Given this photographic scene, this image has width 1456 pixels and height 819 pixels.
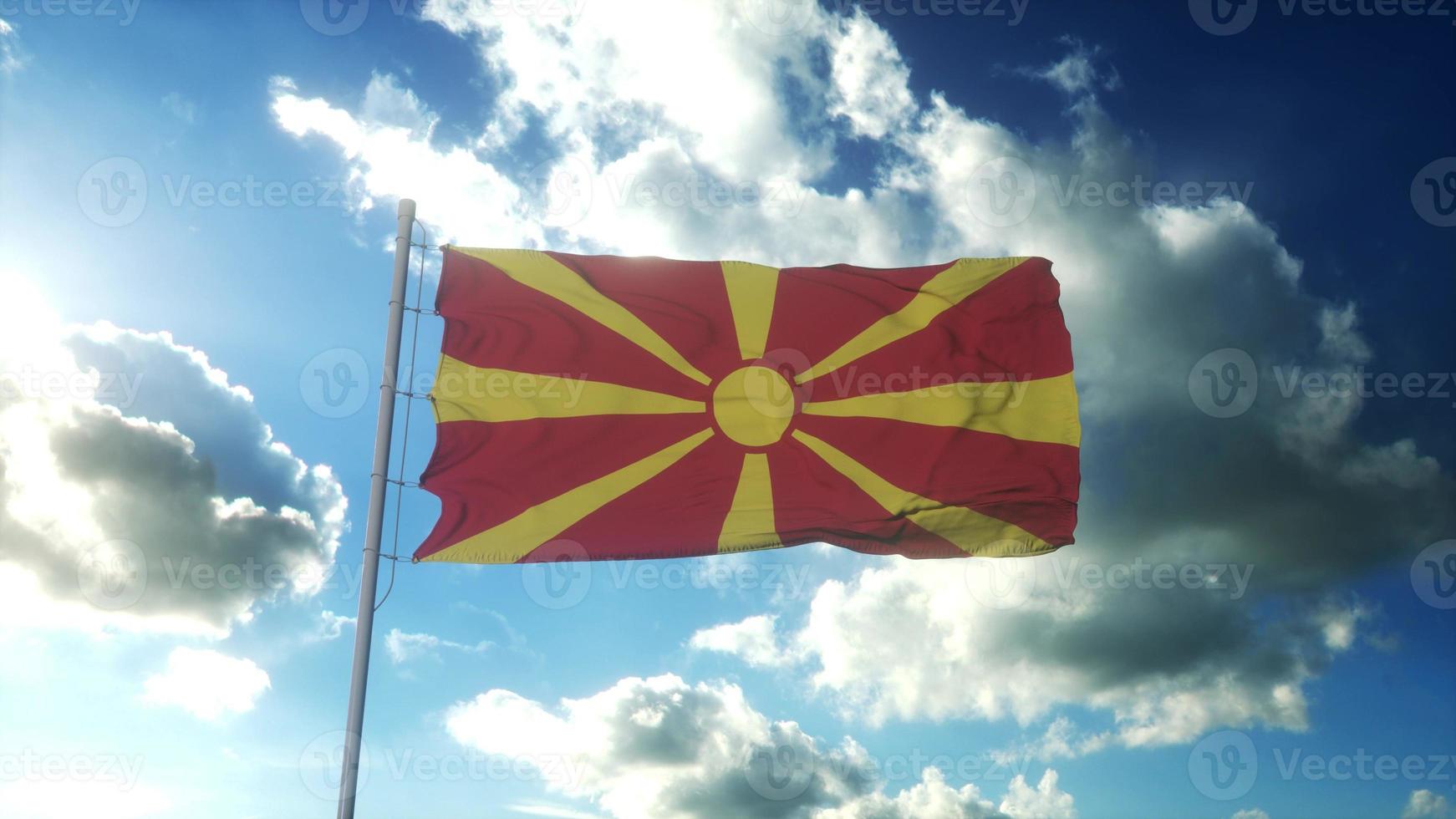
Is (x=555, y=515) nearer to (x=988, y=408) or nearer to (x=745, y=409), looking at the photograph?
(x=745, y=409)

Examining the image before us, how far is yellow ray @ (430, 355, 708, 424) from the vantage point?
13.3 meters

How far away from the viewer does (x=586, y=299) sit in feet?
47.0

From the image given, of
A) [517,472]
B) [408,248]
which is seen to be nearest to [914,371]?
[517,472]

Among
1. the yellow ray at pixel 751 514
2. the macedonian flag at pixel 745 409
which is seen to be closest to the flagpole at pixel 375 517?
the macedonian flag at pixel 745 409

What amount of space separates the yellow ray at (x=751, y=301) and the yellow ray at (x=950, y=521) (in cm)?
168

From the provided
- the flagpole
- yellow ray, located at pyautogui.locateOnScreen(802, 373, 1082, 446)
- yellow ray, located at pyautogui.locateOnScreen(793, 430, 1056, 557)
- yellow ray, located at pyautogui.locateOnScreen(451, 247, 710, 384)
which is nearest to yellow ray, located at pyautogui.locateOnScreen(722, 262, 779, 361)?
yellow ray, located at pyautogui.locateOnScreen(451, 247, 710, 384)

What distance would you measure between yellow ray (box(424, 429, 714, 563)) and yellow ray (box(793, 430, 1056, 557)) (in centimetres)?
196

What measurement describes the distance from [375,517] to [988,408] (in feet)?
25.1

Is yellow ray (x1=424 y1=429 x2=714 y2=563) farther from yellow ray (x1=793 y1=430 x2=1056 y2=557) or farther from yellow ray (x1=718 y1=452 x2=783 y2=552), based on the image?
yellow ray (x1=793 y1=430 x2=1056 y2=557)

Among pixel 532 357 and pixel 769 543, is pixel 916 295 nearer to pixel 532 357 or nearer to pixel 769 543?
pixel 769 543

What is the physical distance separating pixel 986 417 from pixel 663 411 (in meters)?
4.15

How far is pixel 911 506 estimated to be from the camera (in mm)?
14070

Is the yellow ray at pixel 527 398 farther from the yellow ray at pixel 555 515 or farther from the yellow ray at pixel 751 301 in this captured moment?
the yellow ray at pixel 751 301

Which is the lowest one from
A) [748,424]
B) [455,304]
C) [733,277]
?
[748,424]
